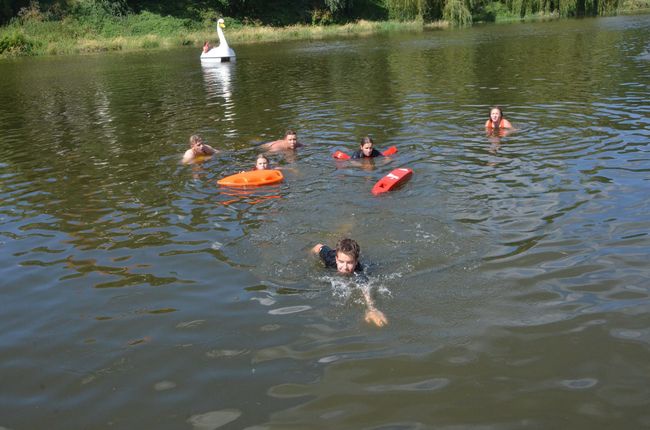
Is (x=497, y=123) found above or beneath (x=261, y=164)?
above

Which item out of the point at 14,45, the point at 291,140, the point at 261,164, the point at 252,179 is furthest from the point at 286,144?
the point at 14,45

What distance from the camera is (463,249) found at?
7.47 m

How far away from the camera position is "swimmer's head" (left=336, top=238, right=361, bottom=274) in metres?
6.49

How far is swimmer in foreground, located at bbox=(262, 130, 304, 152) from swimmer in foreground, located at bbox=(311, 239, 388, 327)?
5.77m

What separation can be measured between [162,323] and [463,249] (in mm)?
3723

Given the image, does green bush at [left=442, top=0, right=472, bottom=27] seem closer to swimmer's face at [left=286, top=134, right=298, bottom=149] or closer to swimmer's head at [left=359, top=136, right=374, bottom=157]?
swimmer's face at [left=286, top=134, right=298, bottom=149]

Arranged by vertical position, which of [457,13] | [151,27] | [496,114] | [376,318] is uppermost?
[151,27]

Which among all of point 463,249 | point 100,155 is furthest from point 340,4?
point 463,249

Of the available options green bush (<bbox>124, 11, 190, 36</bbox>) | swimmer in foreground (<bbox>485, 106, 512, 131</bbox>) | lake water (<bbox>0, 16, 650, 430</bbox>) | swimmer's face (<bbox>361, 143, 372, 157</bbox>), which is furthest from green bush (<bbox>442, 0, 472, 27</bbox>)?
swimmer's face (<bbox>361, 143, 372, 157</bbox>)

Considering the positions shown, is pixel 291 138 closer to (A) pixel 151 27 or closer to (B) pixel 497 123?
(B) pixel 497 123

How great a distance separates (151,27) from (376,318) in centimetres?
5159

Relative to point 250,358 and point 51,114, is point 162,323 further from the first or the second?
point 51,114

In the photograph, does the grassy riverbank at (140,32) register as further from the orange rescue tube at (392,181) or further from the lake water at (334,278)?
the orange rescue tube at (392,181)

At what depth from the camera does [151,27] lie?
51.9 metres
